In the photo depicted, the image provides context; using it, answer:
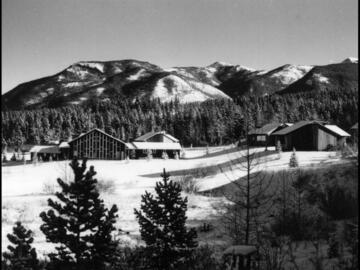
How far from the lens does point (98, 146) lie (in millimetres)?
65312

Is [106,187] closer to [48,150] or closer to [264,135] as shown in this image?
[48,150]

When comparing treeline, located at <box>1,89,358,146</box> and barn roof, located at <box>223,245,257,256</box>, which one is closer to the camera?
barn roof, located at <box>223,245,257,256</box>

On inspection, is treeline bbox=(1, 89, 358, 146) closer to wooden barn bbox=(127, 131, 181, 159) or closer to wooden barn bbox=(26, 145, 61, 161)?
wooden barn bbox=(26, 145, 61, 161)

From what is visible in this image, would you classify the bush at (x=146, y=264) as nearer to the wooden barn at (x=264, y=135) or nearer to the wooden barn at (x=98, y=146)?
the wooden barn at (x=98, y=146)

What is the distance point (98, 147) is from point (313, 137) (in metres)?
36.4

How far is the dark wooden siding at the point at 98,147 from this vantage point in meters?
65.0

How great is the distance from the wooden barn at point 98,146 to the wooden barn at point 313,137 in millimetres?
28702

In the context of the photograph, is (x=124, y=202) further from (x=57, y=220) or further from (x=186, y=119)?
(x=186, y=119)

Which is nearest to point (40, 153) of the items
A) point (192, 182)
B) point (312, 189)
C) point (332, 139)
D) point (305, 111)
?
point (192, 182)

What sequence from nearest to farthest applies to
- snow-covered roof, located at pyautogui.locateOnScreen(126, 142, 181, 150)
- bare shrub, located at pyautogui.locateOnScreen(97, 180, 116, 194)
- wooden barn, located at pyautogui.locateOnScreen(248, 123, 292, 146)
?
bare shrub, located at pyautogui.locateOnScreen(97, 180, 116, 194)
wooden barn, located at pyautogui.locateOnScreen(248, 123, 292, 146)
snow-covered roof, located at pyautogui.locateOnScreen(126, 142, 181, 150)

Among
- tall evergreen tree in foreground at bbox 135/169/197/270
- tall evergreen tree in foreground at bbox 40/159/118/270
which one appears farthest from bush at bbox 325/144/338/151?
tall evergreen tree in foreground at bbox 40/159/118/270

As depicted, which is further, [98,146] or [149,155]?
[98,146]

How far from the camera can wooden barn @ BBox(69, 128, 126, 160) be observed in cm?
6500

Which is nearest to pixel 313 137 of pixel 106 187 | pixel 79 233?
pixel 106 187
